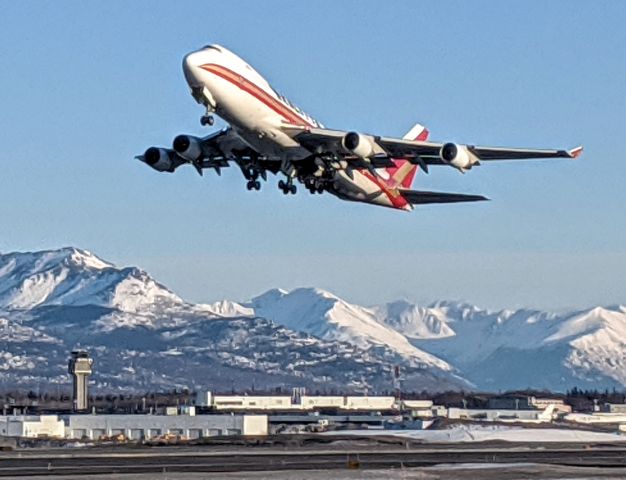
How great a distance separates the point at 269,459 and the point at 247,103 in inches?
941

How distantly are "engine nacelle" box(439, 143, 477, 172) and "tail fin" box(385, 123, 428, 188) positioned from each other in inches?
438

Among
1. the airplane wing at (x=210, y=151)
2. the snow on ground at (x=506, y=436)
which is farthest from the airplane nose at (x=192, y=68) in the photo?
the snow on ground at (x=506, y=436)

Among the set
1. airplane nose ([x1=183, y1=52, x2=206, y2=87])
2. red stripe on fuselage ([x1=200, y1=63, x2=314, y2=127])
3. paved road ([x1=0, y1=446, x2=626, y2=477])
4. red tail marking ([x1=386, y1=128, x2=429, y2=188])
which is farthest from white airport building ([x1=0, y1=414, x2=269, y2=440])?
airplane nose ([x1=183, y1=52, x2=206, y2=87])

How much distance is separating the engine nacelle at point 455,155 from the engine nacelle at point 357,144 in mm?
4457

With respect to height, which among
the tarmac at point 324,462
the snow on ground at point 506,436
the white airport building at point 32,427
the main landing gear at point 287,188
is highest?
the main landing gear at point 287,188

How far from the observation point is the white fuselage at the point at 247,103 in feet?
298

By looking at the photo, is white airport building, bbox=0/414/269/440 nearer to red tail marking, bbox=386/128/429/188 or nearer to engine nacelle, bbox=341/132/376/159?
red tail marking, bbox=386/128/429/188

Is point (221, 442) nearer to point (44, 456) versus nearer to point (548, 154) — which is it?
point (44, 456)

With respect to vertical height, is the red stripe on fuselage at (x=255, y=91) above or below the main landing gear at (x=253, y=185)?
above

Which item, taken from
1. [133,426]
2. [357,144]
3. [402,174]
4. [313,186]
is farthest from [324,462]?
[133,426]

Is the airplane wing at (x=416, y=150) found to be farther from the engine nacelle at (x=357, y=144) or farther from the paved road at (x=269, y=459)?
the paved road at (x=269, y=459)

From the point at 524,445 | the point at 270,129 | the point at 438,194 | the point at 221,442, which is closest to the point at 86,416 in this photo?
the point at 221,442

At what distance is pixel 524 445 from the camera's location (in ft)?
428

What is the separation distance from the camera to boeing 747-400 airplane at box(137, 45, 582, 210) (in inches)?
3607
